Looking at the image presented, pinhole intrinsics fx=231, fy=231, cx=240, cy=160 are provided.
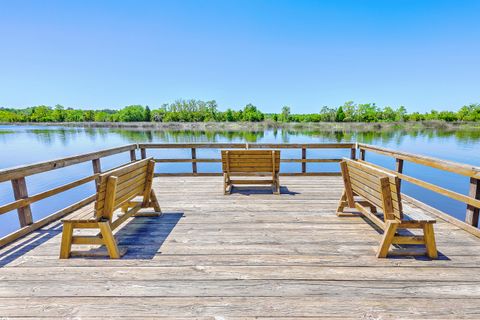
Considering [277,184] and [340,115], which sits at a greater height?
[340,115]

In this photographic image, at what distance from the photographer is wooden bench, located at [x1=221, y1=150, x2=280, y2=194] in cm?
451

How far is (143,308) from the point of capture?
1706 mm

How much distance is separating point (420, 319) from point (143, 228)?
294cm

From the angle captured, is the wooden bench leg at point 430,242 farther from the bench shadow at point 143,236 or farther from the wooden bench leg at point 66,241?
the wooden bench leg at point 66,241

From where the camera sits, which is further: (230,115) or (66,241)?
(230,115)

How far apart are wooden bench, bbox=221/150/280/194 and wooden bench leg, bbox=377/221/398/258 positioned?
232 centimetres

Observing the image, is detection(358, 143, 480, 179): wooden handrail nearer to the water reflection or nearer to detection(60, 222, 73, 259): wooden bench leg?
detection(60, 222, 73, 259): wooden bench leg

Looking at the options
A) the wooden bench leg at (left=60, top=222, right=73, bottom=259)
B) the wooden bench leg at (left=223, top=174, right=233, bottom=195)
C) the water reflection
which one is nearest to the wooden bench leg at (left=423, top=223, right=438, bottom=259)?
the wooden bench leg at (left=223, top=174, right=233, bottom=195)

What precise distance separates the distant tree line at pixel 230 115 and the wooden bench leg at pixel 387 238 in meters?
75.3

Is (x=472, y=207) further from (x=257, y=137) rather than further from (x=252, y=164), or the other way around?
(x=257, y=137)

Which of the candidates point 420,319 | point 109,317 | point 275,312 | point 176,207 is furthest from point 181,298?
point 176,207

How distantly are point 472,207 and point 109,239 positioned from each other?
4.20m

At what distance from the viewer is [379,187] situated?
7.53ft

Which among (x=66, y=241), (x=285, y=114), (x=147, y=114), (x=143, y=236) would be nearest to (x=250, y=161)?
(x=143, y=236)
